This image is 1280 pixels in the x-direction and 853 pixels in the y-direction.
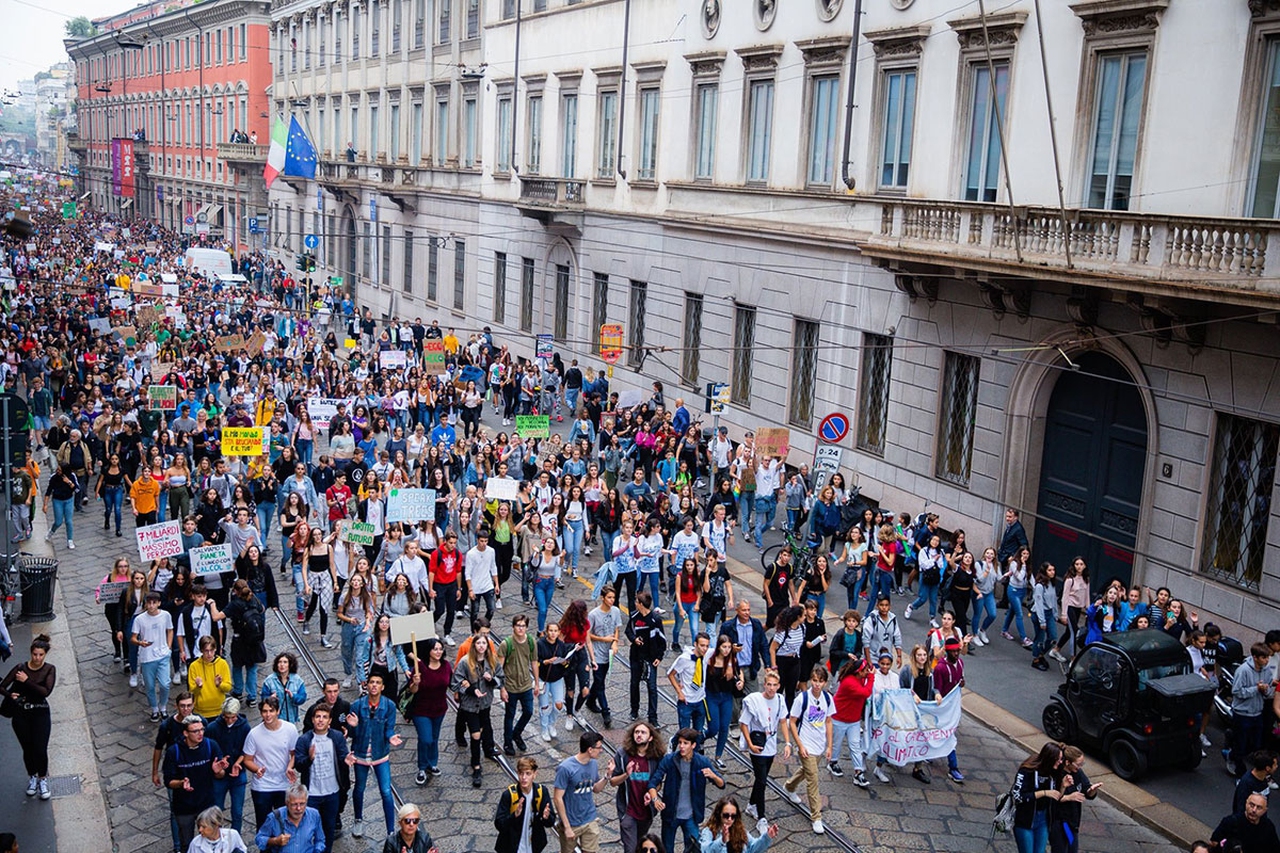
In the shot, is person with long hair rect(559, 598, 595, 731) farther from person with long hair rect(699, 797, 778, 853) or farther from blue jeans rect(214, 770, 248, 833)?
Answer: person with long hair rect(699, 797, 778, 853)

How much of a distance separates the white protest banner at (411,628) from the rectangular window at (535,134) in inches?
1064

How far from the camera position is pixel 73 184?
121m

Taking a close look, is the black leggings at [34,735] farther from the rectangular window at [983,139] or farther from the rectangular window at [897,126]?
the rectangular window at [897,126]

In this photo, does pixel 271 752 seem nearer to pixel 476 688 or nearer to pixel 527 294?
pixel 476 688

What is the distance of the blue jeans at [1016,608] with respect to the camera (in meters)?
Result: 17.4

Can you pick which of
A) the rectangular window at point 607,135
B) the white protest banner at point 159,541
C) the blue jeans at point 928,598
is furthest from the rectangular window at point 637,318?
the white protest banner at point 159,541

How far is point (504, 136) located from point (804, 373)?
1893 centimetres

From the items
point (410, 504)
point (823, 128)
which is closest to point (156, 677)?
point (410, 504)

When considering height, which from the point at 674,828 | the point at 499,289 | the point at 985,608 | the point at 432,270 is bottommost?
the point at 985,608

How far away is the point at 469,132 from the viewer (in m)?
43.8

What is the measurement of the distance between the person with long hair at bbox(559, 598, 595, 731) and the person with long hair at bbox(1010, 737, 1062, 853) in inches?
191

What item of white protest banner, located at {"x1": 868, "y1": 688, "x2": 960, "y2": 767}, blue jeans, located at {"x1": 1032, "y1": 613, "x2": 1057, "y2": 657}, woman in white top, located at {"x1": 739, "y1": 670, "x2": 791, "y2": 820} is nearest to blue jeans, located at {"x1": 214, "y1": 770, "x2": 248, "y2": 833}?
woman in white top, located at {"x1": 739, "y1": 670, "x2": 791, "y2": 820}

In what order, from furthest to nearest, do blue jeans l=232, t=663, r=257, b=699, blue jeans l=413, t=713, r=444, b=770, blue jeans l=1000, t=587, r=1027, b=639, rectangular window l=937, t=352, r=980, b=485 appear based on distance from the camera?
rectangular window l=937, t=352, r=980, b=485, blue jeans l=1000, t=587, r=1027, b=639, blue jeans l=232, t=663, r=257, b=699, blue jeans l=413, t=713, r=444, b=770

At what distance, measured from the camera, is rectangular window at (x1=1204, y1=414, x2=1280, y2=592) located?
16062mm
